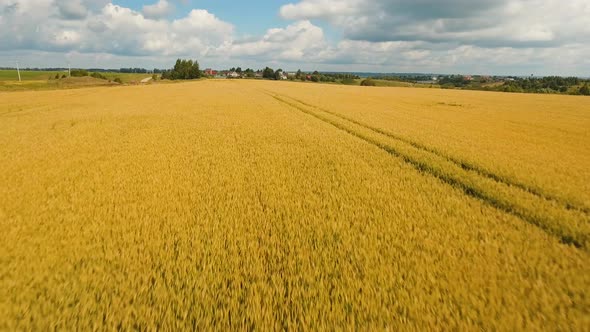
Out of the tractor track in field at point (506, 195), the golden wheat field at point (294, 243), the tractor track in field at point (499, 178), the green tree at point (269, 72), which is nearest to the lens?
the golden wheat field at point (294, 243)

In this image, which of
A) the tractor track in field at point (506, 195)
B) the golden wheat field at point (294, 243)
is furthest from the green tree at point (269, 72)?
the golden wheat field at point (294, 243)

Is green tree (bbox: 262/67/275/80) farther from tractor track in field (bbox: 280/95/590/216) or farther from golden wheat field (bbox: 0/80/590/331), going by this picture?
golden wheat field (bbox: 0/80/590/331)

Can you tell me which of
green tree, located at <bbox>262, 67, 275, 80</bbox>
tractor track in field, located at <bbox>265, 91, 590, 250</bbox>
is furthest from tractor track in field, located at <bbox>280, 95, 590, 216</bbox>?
green tree, located at <bbox>262, 67, 275, 80</bbox>

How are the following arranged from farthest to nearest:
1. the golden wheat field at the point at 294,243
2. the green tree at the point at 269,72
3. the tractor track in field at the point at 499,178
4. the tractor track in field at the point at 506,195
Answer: the green tree at the point at 269,72 < the tractor track in field at the point at 499,178 < the tractor track in field at the point at 506,195 < the golden wheat field at the point at 294,243

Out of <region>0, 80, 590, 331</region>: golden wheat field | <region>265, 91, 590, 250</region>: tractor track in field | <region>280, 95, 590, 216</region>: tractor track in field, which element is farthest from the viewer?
<region>280, 95, 590, 216</region>: tractor track in field

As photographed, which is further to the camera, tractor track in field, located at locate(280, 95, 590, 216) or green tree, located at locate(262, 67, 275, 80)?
green tree, located at locate(262, 67, 275, 80)

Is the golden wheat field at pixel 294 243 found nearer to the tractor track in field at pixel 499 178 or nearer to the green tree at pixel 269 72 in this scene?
the tractor track in field at pixel 499 178

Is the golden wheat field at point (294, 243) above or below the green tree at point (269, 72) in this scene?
below
